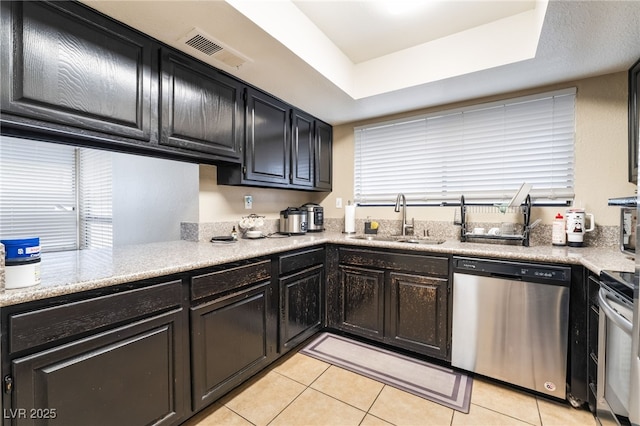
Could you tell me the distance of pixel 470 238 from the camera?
2.32 m

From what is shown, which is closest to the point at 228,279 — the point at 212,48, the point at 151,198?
the point at 212,48

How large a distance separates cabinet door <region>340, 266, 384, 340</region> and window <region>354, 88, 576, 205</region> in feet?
3.20

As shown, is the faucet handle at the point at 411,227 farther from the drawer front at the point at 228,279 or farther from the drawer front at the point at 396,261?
the drawer front at the point at 228,279

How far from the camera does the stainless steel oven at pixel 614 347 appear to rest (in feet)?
3.44

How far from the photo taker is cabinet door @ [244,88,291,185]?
7.23 feet

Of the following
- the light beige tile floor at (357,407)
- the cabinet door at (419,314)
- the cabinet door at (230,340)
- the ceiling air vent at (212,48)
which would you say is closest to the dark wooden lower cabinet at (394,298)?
the cabinet door at (419,314)

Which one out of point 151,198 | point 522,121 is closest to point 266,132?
point 151,198

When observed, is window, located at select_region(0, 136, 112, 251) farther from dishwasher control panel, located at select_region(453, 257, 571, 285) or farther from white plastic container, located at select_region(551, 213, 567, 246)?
white plastic container, located at select_region(551, 213, 567, 246)

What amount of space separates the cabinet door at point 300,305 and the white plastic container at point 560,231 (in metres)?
1.82

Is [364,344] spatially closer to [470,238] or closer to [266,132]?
[470,238]

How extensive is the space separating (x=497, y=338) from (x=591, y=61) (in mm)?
1917

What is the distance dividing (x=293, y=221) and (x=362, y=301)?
100 centimetres

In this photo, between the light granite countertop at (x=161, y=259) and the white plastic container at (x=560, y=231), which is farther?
the white plastic container at (x=560, y=231)

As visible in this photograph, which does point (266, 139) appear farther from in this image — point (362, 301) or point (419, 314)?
point (419, 314)
